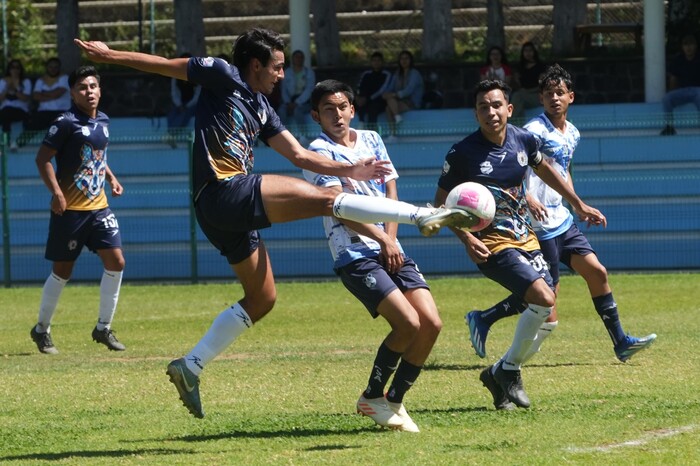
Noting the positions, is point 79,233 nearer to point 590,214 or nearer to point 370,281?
point 590,214

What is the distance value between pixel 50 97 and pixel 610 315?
1437cm

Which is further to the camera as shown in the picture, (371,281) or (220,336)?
(220,336)

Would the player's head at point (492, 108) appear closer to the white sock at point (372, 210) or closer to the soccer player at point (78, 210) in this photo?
the white sock at point (372, 210)

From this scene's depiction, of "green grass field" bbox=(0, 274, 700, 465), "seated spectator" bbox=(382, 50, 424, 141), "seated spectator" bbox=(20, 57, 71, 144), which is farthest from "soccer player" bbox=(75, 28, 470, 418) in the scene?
"seated spectator" bbox=(20, 57, 71, 144)

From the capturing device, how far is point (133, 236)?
67.8 feet

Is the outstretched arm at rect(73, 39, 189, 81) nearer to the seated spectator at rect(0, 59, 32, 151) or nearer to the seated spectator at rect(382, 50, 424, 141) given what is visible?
the seated spectator at rect(382, 50, 424, 141)

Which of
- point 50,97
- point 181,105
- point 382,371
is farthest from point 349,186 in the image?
point 50,97

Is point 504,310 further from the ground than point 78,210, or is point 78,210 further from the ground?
point 78,210

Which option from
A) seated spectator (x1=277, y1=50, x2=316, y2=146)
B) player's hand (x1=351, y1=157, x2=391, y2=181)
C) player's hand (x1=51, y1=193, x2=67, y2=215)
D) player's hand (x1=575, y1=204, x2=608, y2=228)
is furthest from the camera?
seated spectator (x1=277, y1=50, x2=316, y2=146)

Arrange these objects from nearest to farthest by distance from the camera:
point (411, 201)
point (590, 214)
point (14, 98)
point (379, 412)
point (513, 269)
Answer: point (379, 412) < point (513, 269) < point (590, 214) < point (411, 201) < point (14, 98)

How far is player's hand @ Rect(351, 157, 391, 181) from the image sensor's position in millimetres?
7223

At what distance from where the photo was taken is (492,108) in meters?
8.38

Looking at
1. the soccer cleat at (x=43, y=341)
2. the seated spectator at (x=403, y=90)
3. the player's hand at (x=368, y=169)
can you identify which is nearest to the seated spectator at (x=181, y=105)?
the seated spectator at (x=403, y=90)

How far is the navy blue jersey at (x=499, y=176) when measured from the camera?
844cm
